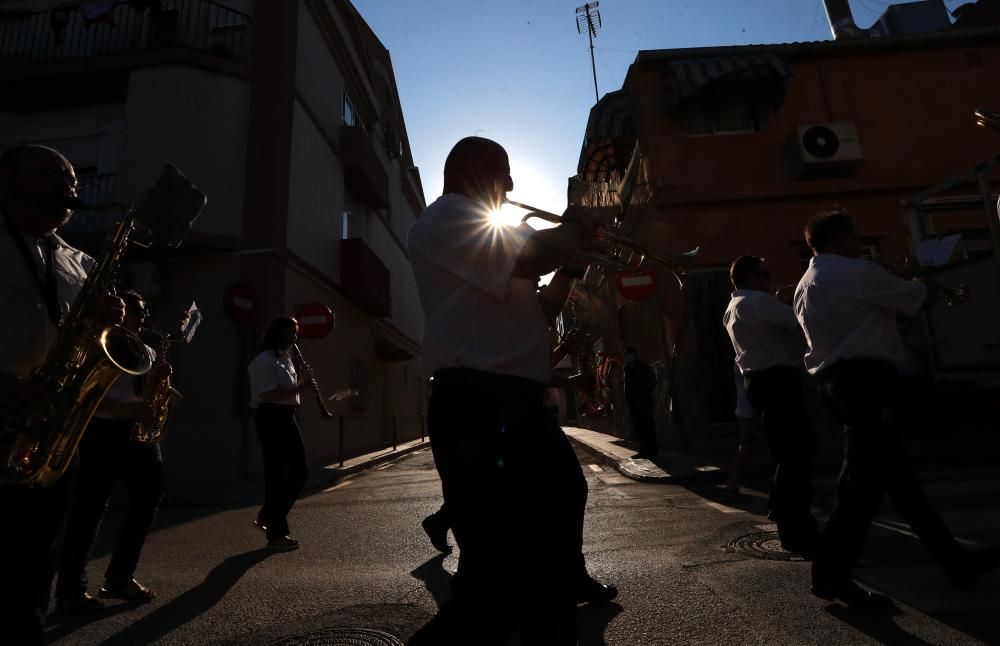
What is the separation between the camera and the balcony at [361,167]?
15.7 metres

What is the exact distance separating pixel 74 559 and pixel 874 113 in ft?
48.9

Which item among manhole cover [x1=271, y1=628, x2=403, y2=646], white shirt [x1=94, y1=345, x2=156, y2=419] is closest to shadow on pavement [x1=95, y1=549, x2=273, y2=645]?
manhole cover [x1=271, y1=628, x2=403, y2=646]

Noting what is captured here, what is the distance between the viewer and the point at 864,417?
104 inches

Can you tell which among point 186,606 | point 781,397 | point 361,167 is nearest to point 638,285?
point 781,397

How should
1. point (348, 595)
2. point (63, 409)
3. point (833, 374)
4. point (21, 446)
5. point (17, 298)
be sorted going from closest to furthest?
point (21, 446) → point (17, 298) → point (63, 409) → point (833, 374) → point (348, 595)

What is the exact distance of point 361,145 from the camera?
1596 cm

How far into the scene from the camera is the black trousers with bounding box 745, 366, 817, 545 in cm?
339

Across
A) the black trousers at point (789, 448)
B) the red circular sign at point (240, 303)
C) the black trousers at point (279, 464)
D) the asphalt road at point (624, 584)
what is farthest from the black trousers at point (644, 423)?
the red circular sign at point (240, 303)

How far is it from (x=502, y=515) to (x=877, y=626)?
1958 mm

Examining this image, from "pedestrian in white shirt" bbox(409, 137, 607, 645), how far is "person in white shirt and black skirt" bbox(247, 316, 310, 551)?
128 inches

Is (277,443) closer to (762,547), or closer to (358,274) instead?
(762,547)

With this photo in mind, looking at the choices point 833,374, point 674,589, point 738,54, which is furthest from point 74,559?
point 738,54

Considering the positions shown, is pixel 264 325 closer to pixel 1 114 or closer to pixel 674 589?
pixel 1 114

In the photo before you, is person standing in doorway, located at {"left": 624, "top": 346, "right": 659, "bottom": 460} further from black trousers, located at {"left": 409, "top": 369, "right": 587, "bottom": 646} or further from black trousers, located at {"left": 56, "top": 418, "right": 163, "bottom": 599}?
black trousers, located at {"left": 409, "top": 369, "right": 587, "bottom": 646}
